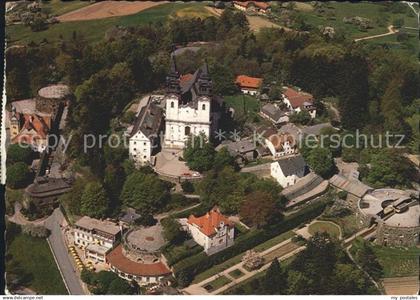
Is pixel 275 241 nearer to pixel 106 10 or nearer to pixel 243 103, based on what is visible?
pixel 243 103

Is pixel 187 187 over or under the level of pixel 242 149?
under

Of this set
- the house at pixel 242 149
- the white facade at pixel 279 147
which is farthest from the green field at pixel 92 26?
the white facade at pixel 279 147

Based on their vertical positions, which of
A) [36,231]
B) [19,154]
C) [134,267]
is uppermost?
[19,154]

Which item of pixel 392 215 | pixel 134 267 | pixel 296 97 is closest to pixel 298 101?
pixel 296 97

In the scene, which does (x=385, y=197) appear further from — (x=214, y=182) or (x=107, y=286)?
(x=107, y=286)

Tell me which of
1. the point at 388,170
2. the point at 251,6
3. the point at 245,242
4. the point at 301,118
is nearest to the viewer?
the point at 245,242

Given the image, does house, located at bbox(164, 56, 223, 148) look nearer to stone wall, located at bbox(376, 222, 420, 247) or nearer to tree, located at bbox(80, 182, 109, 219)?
tree, located at bbox(80, 182, 109, 219)

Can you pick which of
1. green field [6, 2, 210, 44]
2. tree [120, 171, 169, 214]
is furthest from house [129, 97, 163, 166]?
green field [6, 2, 210, 44]
